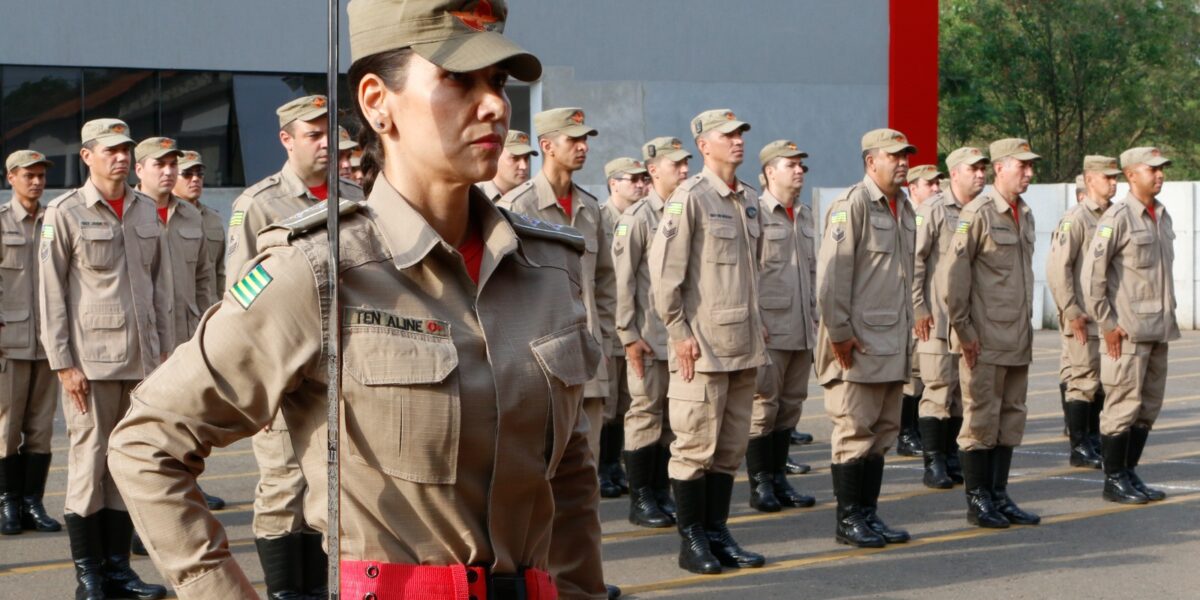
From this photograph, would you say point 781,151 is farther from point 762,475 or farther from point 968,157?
point 762,475

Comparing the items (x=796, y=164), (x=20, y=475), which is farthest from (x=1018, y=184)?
(x=20, y=475)

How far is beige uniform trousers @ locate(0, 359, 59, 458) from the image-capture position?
351 inches

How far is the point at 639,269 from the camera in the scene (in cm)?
1006

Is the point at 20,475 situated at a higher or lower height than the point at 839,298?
lower

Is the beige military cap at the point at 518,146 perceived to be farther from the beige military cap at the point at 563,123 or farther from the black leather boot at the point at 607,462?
the black leather boot at the point at 607,462

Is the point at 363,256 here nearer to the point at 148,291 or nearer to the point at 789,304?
the point at 148,291

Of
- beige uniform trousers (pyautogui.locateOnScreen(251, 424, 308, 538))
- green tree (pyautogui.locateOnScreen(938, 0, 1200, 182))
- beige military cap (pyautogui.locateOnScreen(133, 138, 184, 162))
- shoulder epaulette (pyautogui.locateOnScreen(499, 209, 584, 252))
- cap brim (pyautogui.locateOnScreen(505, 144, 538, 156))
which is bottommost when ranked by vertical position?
beige uniform trousers (pyautogui.locateOnScreen(251, 424, 308, 538))

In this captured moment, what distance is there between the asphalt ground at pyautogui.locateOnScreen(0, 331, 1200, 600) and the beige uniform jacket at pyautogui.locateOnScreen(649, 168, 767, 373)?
108cm

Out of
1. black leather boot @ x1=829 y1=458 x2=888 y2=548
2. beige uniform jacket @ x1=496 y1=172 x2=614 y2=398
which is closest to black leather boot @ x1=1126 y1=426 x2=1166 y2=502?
black leather boot @ x1=829 y1=458 x2=888 y2=548

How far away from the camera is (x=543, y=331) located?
8.14ft

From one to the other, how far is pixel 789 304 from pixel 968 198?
2.03m

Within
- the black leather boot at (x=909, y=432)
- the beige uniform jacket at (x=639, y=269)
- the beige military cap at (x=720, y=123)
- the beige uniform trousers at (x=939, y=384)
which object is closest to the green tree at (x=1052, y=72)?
the black leather boot at (x=909, y=432)

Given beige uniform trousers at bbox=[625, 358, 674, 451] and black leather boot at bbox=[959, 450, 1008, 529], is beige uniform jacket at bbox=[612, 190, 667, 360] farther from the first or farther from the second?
black leather boot at bbox=[959, 450, 1008, 529]

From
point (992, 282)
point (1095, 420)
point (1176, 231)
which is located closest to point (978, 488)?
point (992, 282)
